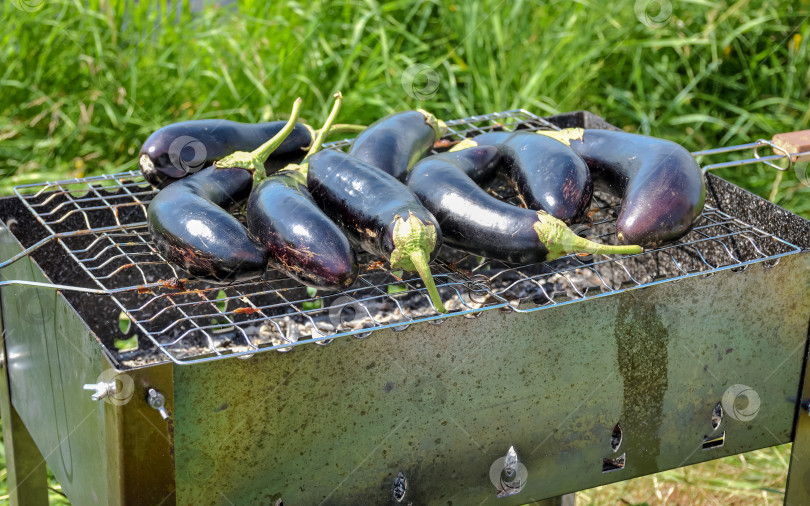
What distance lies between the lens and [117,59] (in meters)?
4.06

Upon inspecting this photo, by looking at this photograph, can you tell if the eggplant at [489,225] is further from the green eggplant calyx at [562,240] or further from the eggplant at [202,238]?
the eggplant at [202,238]

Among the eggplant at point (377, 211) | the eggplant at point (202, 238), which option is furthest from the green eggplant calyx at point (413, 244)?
the eggplant at point (202, 238)

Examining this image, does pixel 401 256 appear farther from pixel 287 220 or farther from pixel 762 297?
pixel 762 297

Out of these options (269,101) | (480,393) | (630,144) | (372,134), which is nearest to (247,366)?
(480,393)

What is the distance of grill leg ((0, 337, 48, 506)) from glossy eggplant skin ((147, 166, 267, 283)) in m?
0.79

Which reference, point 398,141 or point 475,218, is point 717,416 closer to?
point 475,218

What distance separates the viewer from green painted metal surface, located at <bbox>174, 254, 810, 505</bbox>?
1.57 metres

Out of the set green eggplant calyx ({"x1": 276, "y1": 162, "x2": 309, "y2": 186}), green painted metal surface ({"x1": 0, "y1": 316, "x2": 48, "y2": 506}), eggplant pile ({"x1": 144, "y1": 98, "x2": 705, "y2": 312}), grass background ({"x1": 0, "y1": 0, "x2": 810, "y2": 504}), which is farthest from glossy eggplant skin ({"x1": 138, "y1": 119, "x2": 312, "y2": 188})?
grass background ({"x1": 0, "y1": 0, "x2": 810, "y2": 504})

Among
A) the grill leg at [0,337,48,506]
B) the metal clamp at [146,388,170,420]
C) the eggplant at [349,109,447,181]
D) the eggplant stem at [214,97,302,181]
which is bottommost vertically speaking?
the grill leg at [0,337,48,506]

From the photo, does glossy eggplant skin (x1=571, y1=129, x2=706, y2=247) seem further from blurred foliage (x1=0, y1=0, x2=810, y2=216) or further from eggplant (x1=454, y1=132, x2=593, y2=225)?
blurred foliage (x1=0, y1=0, x2=810, y2=216)

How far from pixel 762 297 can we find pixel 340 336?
0.88m

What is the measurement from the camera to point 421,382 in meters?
1.67

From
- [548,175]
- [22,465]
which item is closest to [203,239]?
[548,175]

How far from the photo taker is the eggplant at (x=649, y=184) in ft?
5.89
